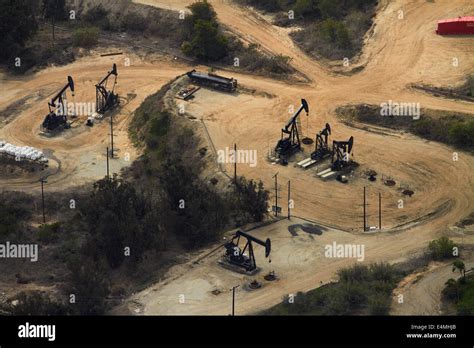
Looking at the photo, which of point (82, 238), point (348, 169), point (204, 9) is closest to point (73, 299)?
point (82, 238)

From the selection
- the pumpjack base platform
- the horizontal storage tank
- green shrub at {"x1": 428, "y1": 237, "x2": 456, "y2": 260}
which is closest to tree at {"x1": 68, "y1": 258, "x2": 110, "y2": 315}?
the pumpjack base platform

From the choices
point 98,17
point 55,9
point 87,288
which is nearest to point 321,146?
point 87,288

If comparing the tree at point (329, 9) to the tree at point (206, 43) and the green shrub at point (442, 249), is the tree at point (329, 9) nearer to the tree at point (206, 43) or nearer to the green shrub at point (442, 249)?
the tree at point (206, 43)

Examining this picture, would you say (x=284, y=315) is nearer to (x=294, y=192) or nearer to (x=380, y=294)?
(x=380, y=294)

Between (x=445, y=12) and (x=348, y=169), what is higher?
(x=445, y=12)

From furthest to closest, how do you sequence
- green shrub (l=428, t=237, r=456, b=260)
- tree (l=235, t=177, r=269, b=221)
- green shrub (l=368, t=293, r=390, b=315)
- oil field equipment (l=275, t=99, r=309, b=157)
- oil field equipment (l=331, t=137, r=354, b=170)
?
1. oil field equipment (l=275, t=99, r=309, b=157)
2. oil field equipment (l=331, t=137, r=354, b=170)
3. tree (l=235, t=177, r=269, b=221)
4. green shrub (l=428, t=237, r=456, b=260)
5. green shrub (l=368, t=293, r=390, b=315)

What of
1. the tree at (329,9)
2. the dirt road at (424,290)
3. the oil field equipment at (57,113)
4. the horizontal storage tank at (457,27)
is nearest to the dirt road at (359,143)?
the dirt road at (424,290)

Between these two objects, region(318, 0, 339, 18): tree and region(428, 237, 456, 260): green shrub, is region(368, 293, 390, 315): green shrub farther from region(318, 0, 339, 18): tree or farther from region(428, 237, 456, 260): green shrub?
region(318, 0, 339, 18): tree
